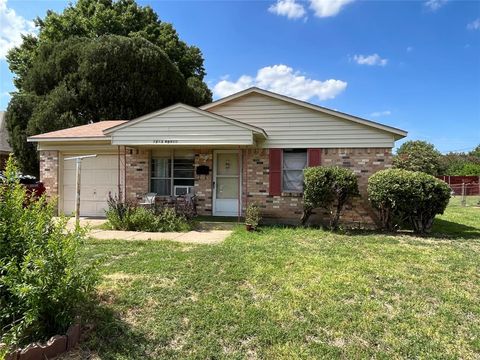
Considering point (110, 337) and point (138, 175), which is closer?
point (110, 337)

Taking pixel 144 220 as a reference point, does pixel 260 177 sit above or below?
above

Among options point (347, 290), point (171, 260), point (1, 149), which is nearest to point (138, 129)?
point (171, 260)

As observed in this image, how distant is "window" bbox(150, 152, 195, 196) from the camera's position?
11531mm

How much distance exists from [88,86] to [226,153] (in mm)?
10825

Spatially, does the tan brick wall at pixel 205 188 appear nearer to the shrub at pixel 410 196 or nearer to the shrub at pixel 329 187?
the shrub at pixel 329 187

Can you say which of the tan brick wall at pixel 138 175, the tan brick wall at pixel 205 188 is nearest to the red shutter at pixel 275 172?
the tan brick wall at pixel 205 188

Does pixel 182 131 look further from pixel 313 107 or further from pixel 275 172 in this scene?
pixel 313 107

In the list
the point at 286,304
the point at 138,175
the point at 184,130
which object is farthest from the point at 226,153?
the point at 286,304

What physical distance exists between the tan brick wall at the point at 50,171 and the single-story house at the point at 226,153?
0.03 m

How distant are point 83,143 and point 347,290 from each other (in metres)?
9.83

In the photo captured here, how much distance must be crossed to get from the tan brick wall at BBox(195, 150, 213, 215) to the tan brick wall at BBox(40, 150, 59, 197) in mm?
4678

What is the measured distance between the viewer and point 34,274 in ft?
10.1

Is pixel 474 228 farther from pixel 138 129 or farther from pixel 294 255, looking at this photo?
pixel 138 129

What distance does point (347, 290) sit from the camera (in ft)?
15.2
